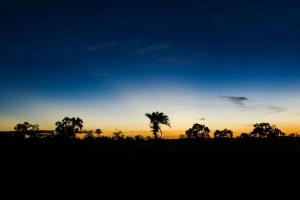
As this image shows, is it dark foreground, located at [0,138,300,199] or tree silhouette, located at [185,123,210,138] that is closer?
dark foreground, located at [0,138,300,199]

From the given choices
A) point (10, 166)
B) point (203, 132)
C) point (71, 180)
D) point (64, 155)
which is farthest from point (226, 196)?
point (203, 132)

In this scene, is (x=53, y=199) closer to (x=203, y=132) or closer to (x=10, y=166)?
(x=10, y=166)

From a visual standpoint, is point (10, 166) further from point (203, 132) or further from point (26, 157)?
point (203, 132)

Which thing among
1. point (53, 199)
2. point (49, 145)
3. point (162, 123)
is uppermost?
point (162, 123)

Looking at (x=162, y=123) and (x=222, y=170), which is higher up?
(x=162, y=123)

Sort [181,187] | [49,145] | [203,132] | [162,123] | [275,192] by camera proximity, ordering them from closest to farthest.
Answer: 1. [275,192]
2. [181,187]
3. [49,145]
4. [162,123]
5. [203,132]

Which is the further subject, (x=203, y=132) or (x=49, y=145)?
(x=203, y=132)

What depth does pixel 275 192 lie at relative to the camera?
37.2 ft

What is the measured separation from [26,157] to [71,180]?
9.99 metres

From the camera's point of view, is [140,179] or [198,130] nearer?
[140,179]

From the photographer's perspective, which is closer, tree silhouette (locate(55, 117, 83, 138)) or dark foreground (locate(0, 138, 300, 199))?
dark foreground (locate(0, 138, 300, 199))

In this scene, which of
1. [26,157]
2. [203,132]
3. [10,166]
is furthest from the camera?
[203,132]

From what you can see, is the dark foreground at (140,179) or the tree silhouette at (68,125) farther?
the tree silhouette at (68,125)

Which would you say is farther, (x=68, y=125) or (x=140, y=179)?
(x=68, y=125)
